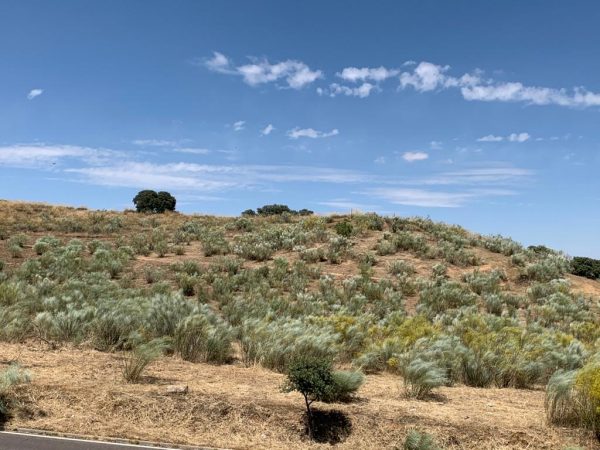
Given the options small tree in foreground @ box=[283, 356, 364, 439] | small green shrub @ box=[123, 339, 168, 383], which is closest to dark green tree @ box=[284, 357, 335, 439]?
small tree in foreground @ box=[283, 356, 364, 439]

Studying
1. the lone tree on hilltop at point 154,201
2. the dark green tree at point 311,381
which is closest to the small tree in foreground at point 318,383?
the dark green tree at point 311,381

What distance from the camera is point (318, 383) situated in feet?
28.2

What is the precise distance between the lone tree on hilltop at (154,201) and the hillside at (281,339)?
2784 cm

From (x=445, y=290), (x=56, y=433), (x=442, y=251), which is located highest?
(x=442, y=251)

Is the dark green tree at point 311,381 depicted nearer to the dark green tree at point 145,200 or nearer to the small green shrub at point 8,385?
the small green shrub at point 8,385

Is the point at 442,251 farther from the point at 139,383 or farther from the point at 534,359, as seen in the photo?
the point at 139,383

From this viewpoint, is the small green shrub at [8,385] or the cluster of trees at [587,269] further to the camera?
the cluster of trees at [587,269]

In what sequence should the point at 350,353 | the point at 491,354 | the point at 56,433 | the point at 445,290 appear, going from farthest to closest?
the point at 445,290, the point at 350,353, the point at 491,354, the point at 56,433

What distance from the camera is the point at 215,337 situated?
12.8 m

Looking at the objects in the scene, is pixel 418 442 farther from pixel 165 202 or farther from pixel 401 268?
pixel 165 202

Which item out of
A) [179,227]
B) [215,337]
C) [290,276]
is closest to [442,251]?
[290,276]

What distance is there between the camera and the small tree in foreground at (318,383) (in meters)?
8.59

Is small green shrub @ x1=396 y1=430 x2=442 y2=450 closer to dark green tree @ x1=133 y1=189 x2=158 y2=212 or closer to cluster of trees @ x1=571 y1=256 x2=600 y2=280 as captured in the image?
cluster of trees @ x1=571 y1=256 x2=600 y2=280

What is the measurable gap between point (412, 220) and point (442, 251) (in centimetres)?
908
